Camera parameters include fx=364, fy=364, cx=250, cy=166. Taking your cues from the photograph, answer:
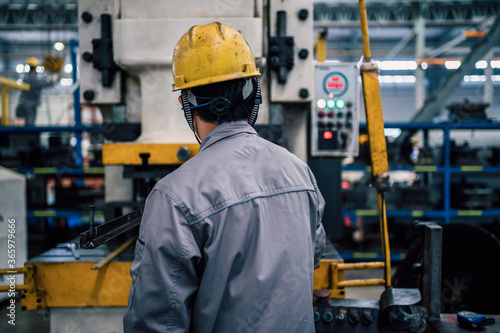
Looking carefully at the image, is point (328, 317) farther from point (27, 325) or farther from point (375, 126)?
point (27, 325)

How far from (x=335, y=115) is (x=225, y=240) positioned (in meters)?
1.51

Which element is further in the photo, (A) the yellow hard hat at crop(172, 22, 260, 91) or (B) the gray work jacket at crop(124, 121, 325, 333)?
(A) the yellow hard hat at crop(172, 22, 260, 91)

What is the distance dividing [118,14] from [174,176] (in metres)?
1.05

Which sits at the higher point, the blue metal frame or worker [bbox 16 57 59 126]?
worker [bbox 16 57 59 126]

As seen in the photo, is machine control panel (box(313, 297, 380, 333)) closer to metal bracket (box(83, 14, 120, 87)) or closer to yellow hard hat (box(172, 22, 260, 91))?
yellow hard hat (box(172, 22, 260, 91))

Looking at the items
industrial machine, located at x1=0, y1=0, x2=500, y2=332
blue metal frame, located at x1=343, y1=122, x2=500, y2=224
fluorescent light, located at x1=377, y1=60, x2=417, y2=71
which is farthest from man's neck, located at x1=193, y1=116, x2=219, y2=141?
fluorescent light, located at x1=377, y1=60, x2=417, y2=71

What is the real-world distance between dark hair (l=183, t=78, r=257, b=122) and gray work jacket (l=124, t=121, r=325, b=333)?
0.05 m

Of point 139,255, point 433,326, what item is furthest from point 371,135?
point 139,255

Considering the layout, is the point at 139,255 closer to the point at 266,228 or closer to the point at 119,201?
the point at 266,228

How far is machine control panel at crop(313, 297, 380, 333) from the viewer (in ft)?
5.20

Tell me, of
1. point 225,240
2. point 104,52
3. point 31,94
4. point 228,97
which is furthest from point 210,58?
point 31,94

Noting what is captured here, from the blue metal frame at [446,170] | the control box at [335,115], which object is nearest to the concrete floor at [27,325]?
the control box at [335,115]

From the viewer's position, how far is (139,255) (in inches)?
32.8

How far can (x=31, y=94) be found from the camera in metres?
5.83
